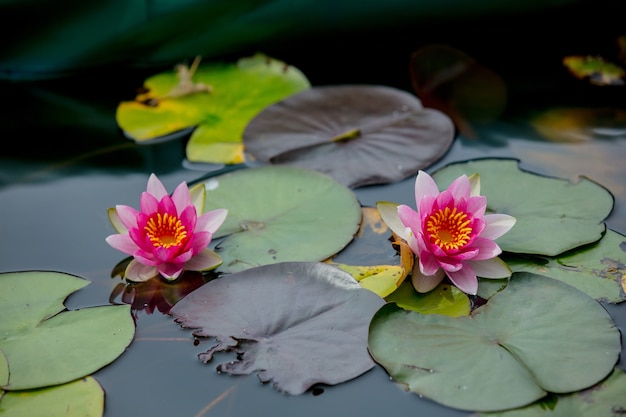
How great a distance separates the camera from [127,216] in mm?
1848

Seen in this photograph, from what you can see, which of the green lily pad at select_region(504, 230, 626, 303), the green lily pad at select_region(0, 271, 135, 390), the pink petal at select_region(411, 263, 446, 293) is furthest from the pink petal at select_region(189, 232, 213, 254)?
the green lily pad at select_region(504, 230, 626, 303)

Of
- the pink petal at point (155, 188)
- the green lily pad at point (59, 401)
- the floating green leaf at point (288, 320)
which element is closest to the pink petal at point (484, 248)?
the floating green leaf at point (288, 320)

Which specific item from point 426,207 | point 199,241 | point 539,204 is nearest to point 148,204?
point 199,241

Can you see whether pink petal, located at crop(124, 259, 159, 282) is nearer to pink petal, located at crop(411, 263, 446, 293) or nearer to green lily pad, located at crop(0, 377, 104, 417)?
green lily pad, located at crop(0, 377, 104, 417)

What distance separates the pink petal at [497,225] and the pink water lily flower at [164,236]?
0.70 meters

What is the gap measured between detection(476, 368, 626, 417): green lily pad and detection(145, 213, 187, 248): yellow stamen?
0.89 meters

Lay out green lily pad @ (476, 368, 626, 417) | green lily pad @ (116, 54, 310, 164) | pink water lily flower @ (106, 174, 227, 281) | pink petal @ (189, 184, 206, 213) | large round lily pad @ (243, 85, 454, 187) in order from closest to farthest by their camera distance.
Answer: green lily pad @ (476, 368, 626, 417), pink water lily flower @ (106, 174, 227, 281), pink petal @ (189, 184, 206, 213), large round lily pad @ (243, 85, 454, 187), green lily pad @ (116, 54, 310, 164)

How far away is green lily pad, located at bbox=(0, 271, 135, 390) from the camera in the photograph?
5.15ft

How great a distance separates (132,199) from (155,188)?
312mm

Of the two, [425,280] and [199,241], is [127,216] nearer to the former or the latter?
[199,241]

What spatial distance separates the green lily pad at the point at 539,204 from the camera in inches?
73.7

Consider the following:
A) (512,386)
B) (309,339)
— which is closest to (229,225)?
(309,339)

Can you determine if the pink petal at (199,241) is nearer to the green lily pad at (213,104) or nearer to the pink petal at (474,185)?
the green lily pad at (213,104)

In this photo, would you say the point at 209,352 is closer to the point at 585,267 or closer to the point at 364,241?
the point at 364,241
